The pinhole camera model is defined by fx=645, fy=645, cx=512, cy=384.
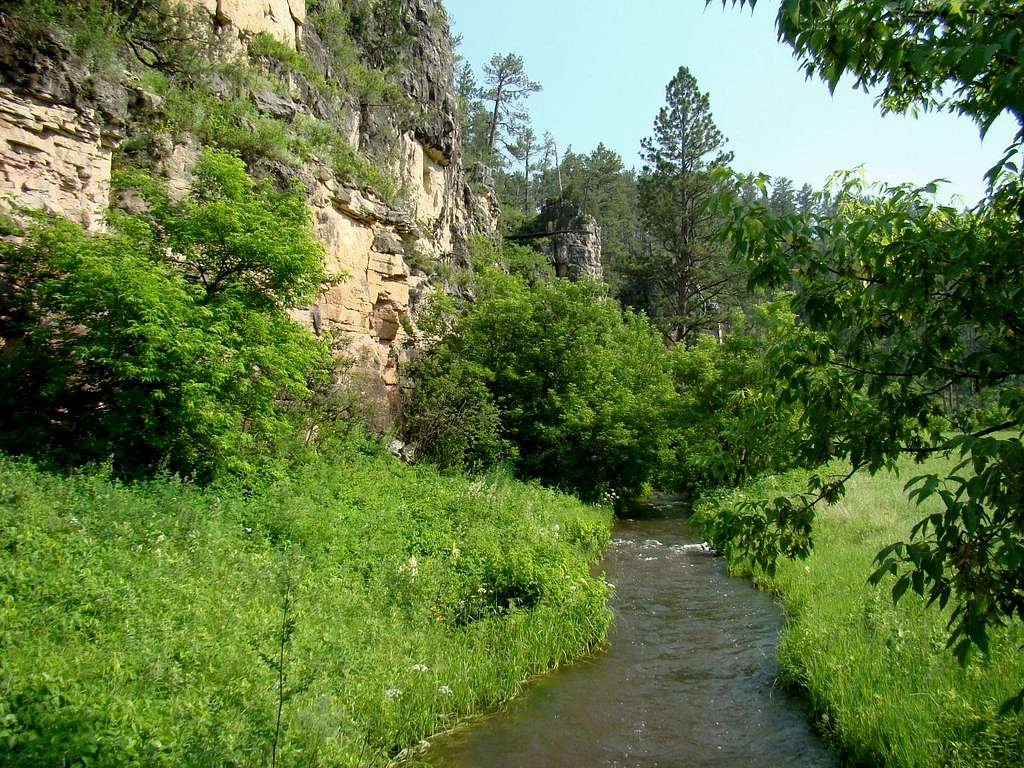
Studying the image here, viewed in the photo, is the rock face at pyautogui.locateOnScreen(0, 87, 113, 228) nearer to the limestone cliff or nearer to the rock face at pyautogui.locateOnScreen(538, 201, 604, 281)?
the limestone cliff

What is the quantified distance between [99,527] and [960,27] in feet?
26.2

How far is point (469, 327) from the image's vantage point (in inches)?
862

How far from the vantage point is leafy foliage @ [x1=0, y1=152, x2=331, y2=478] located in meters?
8.48

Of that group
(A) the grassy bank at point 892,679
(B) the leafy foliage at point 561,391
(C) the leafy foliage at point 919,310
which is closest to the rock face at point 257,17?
(B) the leafy foliage at point 561,391

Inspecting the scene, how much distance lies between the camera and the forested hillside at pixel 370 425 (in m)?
3.11

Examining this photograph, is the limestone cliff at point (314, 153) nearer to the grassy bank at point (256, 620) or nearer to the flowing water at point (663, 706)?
the grassy bank at point (256, 620)

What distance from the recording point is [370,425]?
15844 millimetres

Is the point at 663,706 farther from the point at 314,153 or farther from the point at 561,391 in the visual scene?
the point at 561,391

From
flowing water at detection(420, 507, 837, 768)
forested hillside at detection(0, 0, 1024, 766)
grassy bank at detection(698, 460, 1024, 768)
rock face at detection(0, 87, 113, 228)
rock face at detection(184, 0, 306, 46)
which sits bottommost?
flowing water at detection(420, 507, 837, 768)

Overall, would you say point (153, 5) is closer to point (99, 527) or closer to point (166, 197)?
A: point (166, 197)

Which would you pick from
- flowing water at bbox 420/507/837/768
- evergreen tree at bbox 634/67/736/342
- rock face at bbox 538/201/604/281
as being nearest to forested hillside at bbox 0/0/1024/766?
flowing water at bbox 420/507/837/768

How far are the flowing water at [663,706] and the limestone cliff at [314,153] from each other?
31.2 feet

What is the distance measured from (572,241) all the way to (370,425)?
117 ft

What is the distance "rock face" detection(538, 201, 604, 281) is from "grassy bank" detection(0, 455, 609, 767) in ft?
127
